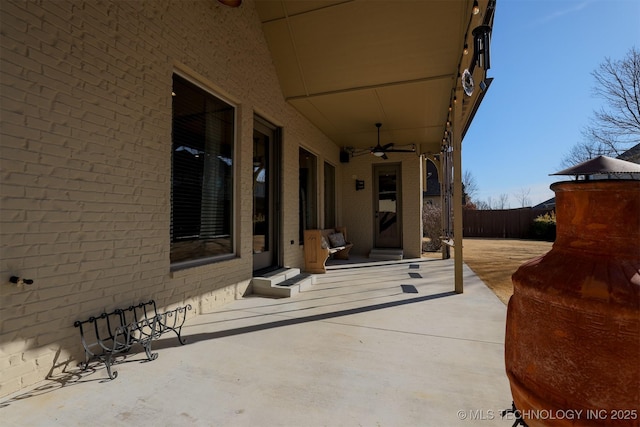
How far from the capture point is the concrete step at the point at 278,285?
4352 millimetres

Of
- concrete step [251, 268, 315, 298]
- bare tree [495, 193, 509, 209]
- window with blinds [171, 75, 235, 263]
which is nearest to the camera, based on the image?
window with blinds [171, 75, 235, 263]

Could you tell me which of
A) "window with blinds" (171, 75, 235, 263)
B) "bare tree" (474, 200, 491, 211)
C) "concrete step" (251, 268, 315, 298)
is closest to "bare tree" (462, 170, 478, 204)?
"bare tree" (474, 200, 491, 211)

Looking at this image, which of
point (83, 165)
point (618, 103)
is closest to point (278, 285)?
point (83, 165)

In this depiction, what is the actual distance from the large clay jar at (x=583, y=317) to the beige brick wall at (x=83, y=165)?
2.77 m

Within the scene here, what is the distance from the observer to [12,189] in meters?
1.86

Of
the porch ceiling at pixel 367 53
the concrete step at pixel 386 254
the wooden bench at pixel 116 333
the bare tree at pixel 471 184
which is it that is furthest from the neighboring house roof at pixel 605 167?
the bare tree at pixel 471 184

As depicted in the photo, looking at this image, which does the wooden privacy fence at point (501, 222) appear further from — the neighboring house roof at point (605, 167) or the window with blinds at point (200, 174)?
the neighboring house roof at point (605, 167)

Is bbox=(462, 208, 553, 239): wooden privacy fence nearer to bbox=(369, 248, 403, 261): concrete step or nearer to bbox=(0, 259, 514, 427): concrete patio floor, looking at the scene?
bbox=(369, 248, 403, 261): concrete step

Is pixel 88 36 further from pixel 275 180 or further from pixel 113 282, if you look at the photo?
pixel 275 180

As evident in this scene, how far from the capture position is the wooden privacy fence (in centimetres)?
1684

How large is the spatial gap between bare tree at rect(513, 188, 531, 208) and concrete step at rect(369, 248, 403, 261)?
3312cm

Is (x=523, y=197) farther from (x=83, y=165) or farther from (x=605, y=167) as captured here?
(x=83, y=165)

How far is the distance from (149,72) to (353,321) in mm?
3255

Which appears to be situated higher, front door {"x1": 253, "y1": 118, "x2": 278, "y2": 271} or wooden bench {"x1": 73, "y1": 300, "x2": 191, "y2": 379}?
front door {"x1": 253, "y1": 118, "x2": 278, "y2": 271}
